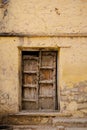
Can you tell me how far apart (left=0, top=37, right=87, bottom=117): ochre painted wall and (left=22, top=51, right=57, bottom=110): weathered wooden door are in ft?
0.90

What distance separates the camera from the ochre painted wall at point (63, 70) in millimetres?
8906

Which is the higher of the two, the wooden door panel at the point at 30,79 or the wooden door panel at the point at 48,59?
the wooden door panel at the point at 48,59

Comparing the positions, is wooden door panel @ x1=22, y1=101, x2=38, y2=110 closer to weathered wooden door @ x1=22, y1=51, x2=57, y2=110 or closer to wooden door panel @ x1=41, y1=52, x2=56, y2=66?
weathered wooden door @ x1=22, y1=51, x2=57, y2=110

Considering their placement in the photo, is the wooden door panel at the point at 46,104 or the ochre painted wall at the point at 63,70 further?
the wooden door panel at the point at 46,104

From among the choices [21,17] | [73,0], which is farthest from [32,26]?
[73,0]

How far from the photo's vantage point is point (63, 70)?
29.2ft

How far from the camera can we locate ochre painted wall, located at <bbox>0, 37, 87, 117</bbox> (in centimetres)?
891

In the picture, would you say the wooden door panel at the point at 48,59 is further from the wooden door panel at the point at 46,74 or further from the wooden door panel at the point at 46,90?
the wooden door panel at the point at 46,90

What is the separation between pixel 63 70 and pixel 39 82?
0.68 metres

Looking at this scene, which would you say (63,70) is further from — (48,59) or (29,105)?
(29,105)

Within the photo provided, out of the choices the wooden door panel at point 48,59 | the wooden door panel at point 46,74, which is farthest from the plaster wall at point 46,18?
the wooden door panel at point 46,74

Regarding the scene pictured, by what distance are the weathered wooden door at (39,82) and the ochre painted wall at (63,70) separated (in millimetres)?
273

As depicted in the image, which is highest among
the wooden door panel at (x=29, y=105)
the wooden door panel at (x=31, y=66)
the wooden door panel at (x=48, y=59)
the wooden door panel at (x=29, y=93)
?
the wooden door panel at (x=48, y=59)

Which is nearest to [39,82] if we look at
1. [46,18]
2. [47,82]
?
[47,82]
